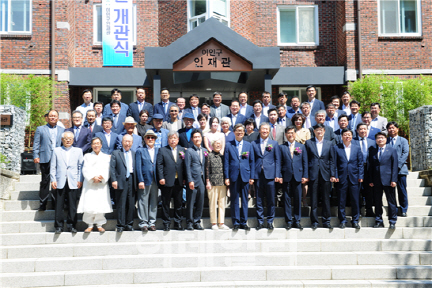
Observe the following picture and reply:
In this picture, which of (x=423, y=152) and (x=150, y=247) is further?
(x=423, y=152)

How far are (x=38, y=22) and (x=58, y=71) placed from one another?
1900 mm

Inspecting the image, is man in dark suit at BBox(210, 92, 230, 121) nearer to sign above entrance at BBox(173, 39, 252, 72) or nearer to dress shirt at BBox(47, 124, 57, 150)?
sign above entrance at BBox(173, 39, 252, 72)

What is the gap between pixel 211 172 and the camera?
8422 mm

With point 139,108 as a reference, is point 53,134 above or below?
below

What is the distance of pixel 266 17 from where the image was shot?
16.0 m

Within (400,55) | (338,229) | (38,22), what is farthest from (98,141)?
(400,55)

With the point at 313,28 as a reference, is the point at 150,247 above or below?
below

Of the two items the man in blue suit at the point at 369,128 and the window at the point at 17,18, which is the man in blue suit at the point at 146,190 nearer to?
the man in blue suit at the point at 369,128

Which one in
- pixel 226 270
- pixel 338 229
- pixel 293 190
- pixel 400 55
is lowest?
pixel 226 270

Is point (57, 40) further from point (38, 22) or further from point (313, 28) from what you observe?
point (313, 28)

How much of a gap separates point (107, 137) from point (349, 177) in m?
4.83

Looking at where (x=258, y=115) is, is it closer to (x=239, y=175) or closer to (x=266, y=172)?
(x=266, y=172)

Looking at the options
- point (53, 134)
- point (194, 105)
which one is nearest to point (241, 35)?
point (194, 105)

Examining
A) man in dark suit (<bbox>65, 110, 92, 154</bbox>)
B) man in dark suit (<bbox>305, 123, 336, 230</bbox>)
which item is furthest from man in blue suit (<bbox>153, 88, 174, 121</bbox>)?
man in dark suit (<bbox>305, 123, 336, 230</bbox>)
